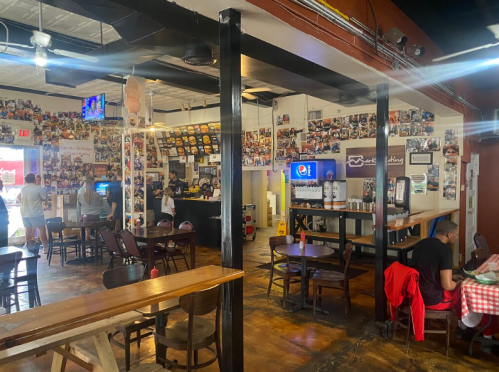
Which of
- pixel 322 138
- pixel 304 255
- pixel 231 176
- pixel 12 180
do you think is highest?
pixel 322 138

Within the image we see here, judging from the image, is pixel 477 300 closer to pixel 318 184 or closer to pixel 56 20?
pixel 318 184

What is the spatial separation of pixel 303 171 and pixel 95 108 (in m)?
4.44

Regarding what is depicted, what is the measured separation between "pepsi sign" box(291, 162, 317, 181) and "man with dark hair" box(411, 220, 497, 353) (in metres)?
4.02

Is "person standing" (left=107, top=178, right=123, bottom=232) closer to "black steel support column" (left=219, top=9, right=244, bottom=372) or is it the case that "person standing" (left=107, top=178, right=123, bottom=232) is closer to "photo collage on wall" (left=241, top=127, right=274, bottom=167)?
"photo collage on wall" (left=241, top=127, right=274, bottom=167)

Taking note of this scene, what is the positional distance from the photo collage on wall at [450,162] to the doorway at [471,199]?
0.56m

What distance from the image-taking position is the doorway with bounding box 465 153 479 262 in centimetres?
697

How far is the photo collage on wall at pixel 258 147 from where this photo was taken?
9117 millimetres

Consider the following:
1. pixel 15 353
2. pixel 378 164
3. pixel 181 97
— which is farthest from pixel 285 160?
pixel 15 353

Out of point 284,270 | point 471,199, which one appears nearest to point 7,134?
point 284,270

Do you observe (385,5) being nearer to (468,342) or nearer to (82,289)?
(468,342)

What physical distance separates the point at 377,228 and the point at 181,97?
6508mm

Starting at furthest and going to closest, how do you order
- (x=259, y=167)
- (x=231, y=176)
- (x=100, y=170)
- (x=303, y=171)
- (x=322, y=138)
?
(x=100, y=170)
(x=259, y=167)
(x=322, y=138)
(x=303, y=171)
(x=231, y=176)

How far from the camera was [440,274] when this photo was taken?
350 cm

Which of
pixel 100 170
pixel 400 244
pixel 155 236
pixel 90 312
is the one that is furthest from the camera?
pixel 100 170
